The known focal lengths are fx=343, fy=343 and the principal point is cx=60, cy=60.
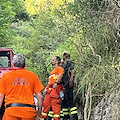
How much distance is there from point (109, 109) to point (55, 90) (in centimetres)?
240

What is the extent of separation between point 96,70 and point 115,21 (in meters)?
1.13

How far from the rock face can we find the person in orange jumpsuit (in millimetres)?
1200

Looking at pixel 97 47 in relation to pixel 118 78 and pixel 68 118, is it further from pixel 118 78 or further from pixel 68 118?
pixel 68 118

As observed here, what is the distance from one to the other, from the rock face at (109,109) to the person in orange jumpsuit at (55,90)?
1200 millimetres

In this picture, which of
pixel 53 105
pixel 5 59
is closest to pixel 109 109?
pixel 53 105

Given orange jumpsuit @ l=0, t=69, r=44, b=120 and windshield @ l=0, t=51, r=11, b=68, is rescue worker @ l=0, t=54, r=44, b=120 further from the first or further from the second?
windshield @ l=0, t=51, r=11, b=68

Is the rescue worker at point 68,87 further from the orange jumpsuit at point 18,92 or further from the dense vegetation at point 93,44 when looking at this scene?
the orange jumpsuit at point 18,92

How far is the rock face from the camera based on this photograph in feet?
17.8

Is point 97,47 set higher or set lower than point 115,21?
lower

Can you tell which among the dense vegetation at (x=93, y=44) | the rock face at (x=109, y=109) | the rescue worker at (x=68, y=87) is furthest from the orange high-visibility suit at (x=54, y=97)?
the rock face at (x=109, y=109)

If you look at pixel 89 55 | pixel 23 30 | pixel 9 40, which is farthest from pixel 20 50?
pixel 89 55

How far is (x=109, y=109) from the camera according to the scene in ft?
20.2

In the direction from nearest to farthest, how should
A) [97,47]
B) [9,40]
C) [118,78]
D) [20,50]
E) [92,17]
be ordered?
[118,78]
[97,47]
[92,17]
[9,40]
[20,50]

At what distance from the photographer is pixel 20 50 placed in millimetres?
18797
